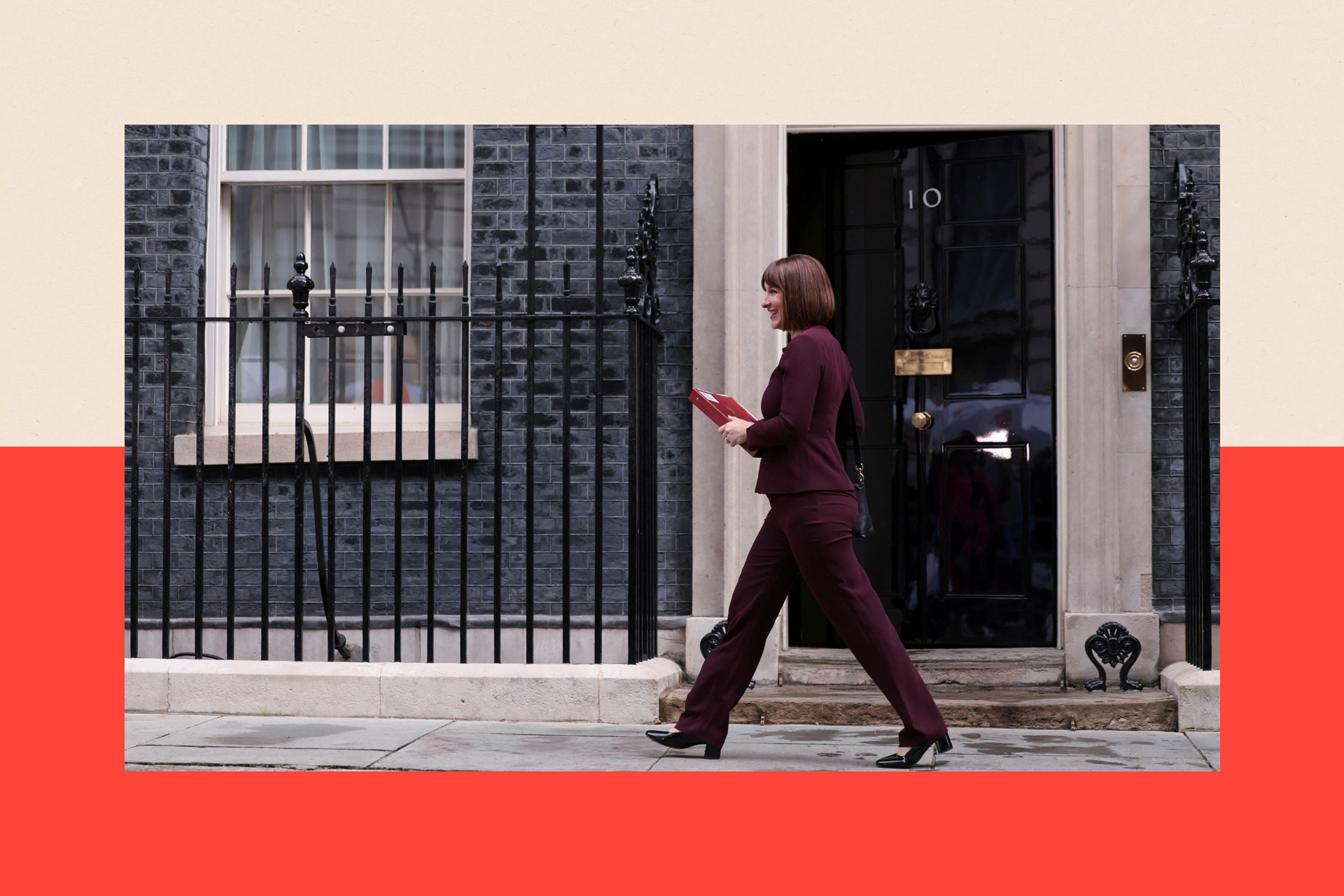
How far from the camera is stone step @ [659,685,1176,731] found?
548cm

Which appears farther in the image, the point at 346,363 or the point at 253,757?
the point at 346,363

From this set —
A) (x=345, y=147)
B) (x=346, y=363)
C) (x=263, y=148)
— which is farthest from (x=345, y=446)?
(x=263, y=148)

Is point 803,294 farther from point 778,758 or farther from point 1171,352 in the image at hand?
point 1171,352

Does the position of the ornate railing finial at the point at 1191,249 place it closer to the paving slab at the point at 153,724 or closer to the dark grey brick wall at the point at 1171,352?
the dark grey brick wall at the point at 1171,352

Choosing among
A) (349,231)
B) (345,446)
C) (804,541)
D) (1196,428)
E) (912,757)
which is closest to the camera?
(912,757)

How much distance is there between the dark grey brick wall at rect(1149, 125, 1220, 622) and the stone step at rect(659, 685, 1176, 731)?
76cm

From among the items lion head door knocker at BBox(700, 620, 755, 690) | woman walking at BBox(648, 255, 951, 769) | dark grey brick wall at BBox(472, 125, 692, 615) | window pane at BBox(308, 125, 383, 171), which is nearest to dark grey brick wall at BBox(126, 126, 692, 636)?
dark grey brick wall at BBox(472, 125, 692, 615)

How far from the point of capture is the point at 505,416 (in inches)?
260

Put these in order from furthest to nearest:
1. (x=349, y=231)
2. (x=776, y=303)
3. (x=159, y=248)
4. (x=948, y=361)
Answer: (x=349, y=231)
(x=159, y=248)
(x=948, y=361)
(x=776, y=303)

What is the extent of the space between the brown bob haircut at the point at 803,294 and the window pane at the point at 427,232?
9.31 ft

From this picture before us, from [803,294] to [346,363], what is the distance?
336cm

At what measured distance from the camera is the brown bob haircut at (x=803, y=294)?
4551 millimetres

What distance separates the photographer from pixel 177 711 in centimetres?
576

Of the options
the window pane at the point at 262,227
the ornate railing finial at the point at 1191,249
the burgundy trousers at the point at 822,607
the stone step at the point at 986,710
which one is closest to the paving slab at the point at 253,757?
the burgundy trousers at the point at 822,607
